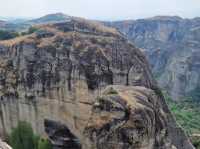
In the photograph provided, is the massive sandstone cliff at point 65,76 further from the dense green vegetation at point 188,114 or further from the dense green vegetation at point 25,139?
the dense green vegetation at point 188,114

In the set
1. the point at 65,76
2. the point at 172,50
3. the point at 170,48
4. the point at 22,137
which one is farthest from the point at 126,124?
the point at 170,48

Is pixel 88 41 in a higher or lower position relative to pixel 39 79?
higher

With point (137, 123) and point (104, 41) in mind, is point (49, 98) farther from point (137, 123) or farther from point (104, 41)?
point (137, 123)

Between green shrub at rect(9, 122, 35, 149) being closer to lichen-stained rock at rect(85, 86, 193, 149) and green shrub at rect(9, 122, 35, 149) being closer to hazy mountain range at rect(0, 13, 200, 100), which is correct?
lichen-stained rock at rect(85, 86, 193, 149)

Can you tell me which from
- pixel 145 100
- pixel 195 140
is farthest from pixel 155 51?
pixel 145 100

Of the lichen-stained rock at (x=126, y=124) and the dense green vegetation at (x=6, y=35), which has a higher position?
the dense green vegetation at (x=6, y=35)

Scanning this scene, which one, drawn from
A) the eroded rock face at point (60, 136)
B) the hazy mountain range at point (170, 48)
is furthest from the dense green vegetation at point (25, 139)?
the hazy mountain range at point (170, 48)
